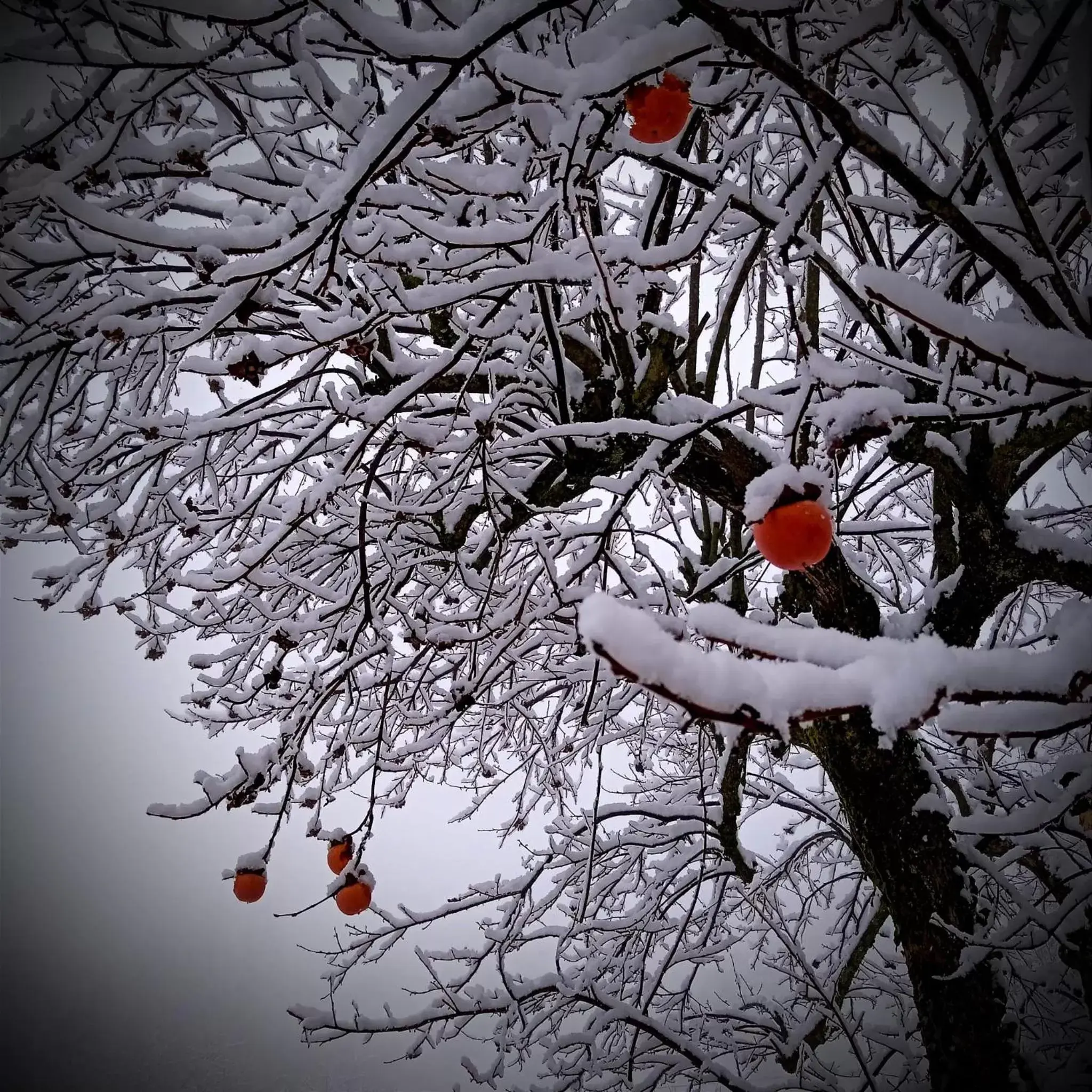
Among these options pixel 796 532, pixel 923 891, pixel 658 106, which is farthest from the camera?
pixel 923 891

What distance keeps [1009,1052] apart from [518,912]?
253cm

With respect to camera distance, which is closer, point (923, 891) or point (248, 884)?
point (923, 891)

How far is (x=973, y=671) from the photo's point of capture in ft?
1.29

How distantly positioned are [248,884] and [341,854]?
33cm

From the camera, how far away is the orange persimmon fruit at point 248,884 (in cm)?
216

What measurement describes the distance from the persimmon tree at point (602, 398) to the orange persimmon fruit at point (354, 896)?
0.98 feet

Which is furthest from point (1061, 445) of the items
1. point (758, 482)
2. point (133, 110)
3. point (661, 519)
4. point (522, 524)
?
point (133, 110)

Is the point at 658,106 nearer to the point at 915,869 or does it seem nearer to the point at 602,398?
the point at 602,398

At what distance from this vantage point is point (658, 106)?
1.14 meters

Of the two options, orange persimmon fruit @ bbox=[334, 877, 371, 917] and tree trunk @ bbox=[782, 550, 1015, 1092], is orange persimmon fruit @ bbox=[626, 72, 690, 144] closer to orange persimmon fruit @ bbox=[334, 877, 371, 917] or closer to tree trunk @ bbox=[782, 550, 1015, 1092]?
tree trunk @ bbox=[782, 550, 1015, 1092]

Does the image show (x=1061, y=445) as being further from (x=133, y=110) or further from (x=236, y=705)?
(x=236, y=705)

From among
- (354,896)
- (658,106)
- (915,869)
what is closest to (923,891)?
(915,869)

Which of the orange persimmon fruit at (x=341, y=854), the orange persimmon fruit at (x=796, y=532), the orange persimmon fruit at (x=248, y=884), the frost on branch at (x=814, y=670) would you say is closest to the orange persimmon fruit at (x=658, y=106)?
the orange persimmon fruit at (x=796, y=532)

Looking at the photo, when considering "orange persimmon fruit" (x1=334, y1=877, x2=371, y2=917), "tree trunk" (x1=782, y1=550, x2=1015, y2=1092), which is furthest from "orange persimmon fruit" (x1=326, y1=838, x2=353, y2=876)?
"tree trunk" (x1=782, y1=550, x2=1015, y2=1092)
